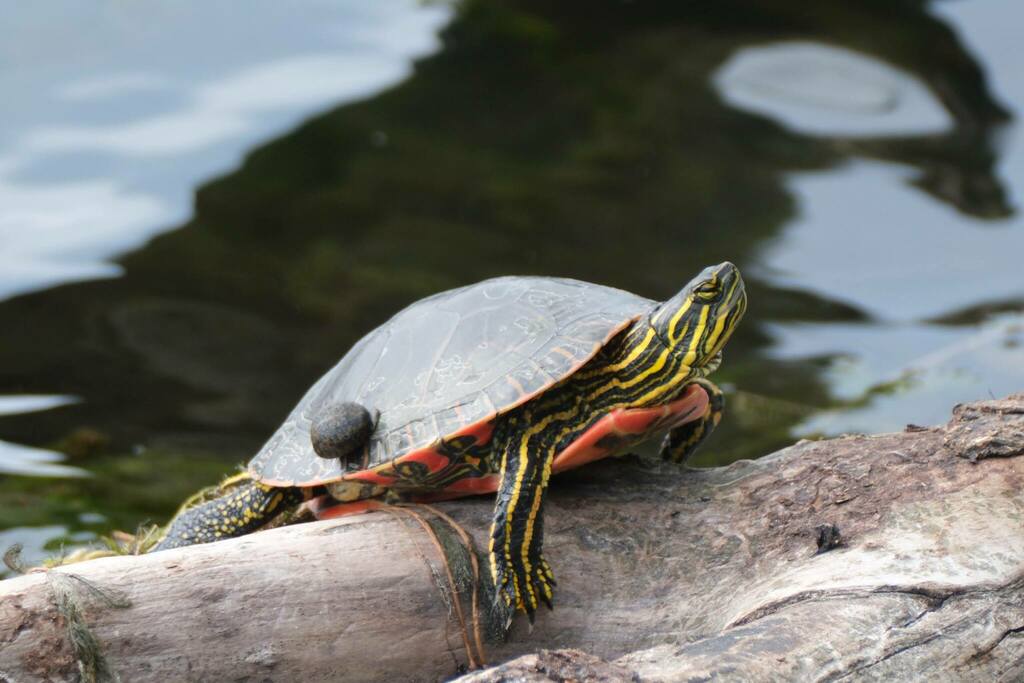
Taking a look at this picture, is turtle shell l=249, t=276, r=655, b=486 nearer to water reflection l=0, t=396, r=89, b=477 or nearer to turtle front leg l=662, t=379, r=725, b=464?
turtle front leg l=662, t=379, r=725, b=464

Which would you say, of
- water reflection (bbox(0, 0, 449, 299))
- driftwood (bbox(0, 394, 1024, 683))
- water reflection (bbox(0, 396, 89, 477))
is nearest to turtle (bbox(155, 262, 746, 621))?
driftwood (bbox(0, 394, 1024, 683))

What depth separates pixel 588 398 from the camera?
293 cm

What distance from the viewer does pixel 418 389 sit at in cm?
300

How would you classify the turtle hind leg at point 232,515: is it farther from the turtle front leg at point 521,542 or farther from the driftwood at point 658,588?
the turtle front leg at point 521,542

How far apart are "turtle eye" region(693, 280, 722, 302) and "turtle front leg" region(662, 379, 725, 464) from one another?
1.66ft

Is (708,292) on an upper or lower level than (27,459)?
upper

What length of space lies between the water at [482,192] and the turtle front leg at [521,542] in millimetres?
3466

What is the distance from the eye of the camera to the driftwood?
7.73 feet

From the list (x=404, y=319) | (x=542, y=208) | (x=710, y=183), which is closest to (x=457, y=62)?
(x=542, y=208)

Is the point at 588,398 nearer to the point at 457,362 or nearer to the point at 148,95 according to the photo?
the point at 457,362

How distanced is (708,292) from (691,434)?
0.68 meters

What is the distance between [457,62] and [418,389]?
635 cm

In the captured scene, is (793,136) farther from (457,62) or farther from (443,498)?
(443,498)

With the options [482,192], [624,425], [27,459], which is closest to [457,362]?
[624,425]
